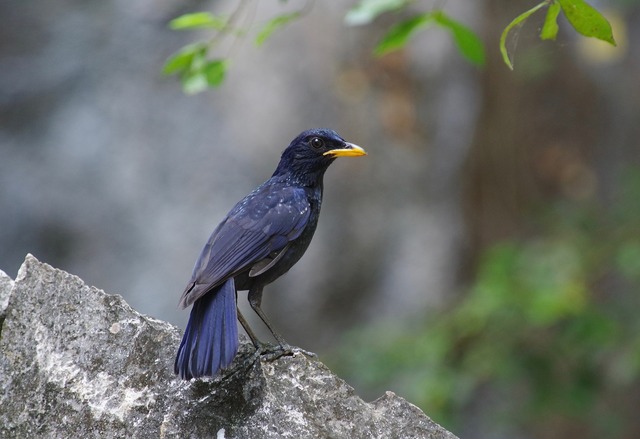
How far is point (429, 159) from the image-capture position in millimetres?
7484

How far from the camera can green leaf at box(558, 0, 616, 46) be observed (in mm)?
2719

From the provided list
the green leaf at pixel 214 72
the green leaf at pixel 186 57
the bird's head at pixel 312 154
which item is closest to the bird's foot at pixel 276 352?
the bird's head at pixel 312 154

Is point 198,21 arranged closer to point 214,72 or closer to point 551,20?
point 214,72

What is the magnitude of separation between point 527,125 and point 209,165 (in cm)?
351

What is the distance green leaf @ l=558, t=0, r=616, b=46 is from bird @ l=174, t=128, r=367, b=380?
1.11 m

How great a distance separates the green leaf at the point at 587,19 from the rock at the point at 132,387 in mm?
1304

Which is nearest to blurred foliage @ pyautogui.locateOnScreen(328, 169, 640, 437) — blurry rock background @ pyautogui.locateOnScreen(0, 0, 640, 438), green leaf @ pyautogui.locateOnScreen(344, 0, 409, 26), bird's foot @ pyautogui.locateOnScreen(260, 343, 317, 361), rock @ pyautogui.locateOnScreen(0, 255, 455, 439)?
blurry rock background @ pyautogui.locateOnScreen(0, 0, 640, 438)

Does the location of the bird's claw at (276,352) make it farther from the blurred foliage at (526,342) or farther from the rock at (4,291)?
the blurred foliage at (526,342)

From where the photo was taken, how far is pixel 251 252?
3.17 m

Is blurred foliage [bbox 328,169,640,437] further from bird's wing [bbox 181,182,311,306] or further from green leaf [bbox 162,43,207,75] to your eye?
green leaf [bbox 162,43,207,75]

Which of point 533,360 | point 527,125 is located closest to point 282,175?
point 533,360

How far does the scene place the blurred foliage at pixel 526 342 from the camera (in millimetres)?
5469

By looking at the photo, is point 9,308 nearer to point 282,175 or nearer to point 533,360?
point 282,175

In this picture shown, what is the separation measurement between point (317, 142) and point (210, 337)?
1.23m
